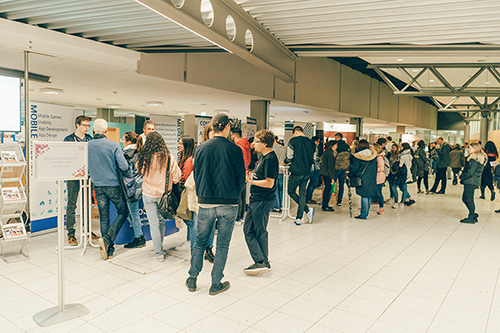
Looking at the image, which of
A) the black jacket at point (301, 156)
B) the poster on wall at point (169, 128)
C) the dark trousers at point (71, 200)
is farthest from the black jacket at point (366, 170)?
the dark trousers at point (71, 200)

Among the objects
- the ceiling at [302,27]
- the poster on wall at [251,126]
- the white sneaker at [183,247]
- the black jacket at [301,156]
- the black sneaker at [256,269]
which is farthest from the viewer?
the poster on wall at [251,126]

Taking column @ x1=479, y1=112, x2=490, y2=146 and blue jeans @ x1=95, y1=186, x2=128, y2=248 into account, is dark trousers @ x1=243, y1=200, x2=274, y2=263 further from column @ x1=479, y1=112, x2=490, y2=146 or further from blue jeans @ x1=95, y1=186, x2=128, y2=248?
column @ x1=479, y1=112, x2=490, y2=146

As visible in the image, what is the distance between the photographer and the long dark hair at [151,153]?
4082mm

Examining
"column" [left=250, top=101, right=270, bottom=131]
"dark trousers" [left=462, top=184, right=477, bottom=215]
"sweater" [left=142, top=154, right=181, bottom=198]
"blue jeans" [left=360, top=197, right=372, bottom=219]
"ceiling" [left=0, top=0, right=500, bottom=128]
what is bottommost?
"blue jeans" [left=360, top=197, right=372, bottom=219]

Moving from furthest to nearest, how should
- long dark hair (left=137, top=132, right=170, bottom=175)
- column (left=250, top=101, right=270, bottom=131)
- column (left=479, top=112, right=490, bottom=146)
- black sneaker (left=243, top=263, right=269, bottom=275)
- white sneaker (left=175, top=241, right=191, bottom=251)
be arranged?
1. column (left=479, top=112, right=490, bottom=146)
2. column (left=250, top=101, right=270, bottom=131)
3. white sneaker (left=175, top=241, right=191, bottom=251)
4. long dark hair (left=137, top=132, right=170, bottom=175)
5. black sneaker (left=243, top=263, right=269, bottom=275)

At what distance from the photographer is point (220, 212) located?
3.18 meters

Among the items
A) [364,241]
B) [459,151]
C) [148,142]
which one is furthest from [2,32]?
[459,151]

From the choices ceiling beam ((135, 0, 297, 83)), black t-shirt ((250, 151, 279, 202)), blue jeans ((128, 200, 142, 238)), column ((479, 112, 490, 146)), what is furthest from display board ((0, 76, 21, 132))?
column ((479, 112, 490, 146))

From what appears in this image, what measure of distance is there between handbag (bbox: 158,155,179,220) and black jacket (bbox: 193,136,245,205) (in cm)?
97

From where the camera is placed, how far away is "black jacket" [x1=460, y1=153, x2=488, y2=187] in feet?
20.7

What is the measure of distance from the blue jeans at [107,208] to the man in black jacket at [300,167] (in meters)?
3.06

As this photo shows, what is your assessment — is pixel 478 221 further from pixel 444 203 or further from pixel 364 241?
pixel 364 241

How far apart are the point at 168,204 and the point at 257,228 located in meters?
1.05

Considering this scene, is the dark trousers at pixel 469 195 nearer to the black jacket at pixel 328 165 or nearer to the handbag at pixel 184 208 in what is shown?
the black jacket at pixel 328 165
